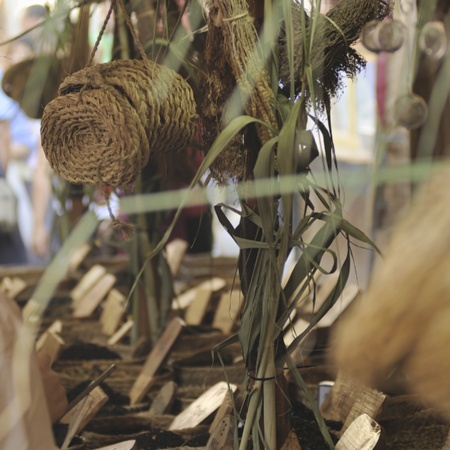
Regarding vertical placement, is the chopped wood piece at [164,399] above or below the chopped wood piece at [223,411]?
below

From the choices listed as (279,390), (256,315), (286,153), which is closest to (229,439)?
(279,390)

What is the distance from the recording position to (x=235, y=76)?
1.45 m

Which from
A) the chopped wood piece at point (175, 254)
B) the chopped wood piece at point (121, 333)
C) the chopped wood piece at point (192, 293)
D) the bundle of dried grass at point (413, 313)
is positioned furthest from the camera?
the chopped wood piece at point (175, 254)

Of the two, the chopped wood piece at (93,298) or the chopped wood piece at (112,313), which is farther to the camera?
the chopped wood piece at (93,298)

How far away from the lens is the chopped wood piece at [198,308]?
110 inches

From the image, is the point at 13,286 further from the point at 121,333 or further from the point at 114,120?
the point at 114,120

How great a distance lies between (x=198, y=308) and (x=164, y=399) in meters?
0.72

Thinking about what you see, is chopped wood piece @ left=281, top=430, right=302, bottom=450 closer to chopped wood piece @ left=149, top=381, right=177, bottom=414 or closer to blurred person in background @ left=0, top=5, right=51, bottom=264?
chopped wood piece @ left=149, top=381, right=177, bottom=414

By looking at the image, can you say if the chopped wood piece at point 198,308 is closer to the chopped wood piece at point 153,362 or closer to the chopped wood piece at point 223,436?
the chopped wood piece at point 153,362

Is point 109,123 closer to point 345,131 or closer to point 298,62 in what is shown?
point 298,62

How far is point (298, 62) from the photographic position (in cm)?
146

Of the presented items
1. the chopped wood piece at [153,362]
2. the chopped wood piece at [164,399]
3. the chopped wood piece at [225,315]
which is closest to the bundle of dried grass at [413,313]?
the chopped wood piece at [164,399]

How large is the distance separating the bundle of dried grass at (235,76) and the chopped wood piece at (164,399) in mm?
781

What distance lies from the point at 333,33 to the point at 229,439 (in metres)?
0.72
